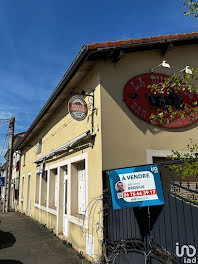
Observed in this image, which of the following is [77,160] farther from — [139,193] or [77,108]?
[139,193]

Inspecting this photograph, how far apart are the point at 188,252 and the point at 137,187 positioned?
1257 mm

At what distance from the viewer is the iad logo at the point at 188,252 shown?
3.29 metres

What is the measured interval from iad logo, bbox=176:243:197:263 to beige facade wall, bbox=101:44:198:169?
2.28 meters

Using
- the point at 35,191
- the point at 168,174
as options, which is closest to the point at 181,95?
the point at 168,174

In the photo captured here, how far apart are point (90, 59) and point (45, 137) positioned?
646cm

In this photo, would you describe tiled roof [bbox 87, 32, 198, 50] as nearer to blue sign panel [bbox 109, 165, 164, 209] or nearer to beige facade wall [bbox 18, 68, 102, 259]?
beige facade wall [bbox 18, 68, 102, 259]

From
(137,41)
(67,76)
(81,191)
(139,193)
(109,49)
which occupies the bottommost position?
(81,191)

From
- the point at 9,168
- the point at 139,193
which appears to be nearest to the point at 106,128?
the point at 139,193

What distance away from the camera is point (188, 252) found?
3344 mm

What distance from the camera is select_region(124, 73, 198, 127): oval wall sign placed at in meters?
5.86

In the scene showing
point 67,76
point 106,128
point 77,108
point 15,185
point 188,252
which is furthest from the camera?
point 15,185

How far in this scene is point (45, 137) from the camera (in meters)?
11.2

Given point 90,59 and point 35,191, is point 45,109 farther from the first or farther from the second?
point 35,191

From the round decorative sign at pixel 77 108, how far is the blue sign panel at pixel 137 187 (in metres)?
2.20
